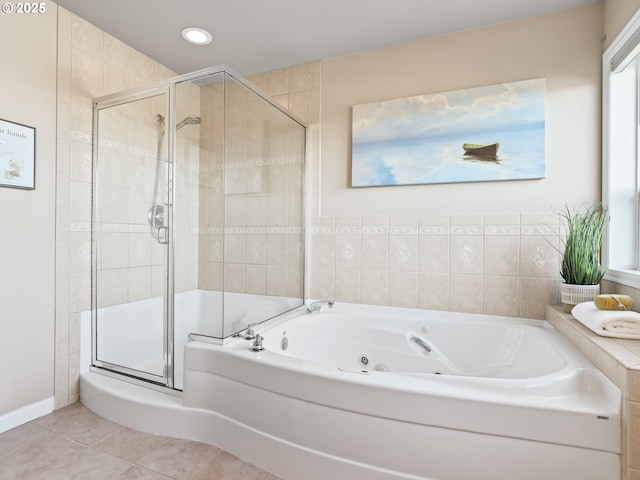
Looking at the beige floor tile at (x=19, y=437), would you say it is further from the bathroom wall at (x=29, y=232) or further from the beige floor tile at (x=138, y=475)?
the beige floor tile at (x=138, y=475)

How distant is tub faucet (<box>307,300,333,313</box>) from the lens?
240cm

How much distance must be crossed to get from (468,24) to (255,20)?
1362mm

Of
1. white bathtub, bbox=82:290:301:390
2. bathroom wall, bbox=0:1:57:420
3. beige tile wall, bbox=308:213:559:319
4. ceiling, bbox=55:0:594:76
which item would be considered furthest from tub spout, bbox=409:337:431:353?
bathroom wall, bbox=0:1:57:420

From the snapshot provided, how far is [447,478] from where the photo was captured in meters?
1.17

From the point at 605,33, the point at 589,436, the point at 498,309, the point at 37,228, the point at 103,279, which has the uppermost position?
the point at 605,33

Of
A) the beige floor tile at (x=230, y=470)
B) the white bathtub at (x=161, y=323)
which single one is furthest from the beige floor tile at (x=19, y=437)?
the beige floor tile at (x=230, y=470)

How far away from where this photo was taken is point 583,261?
1808 mm

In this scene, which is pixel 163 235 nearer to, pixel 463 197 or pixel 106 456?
pixel 106 456

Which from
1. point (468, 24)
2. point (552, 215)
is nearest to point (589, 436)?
point (552, 215)

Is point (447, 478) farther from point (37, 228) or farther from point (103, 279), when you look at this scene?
point (37, 228)

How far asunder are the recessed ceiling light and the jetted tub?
1.99 meters

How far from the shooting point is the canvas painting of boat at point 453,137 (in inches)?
81.2

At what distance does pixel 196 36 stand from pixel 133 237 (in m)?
1.42

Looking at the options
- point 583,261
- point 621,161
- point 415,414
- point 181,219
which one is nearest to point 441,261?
point 583,261
